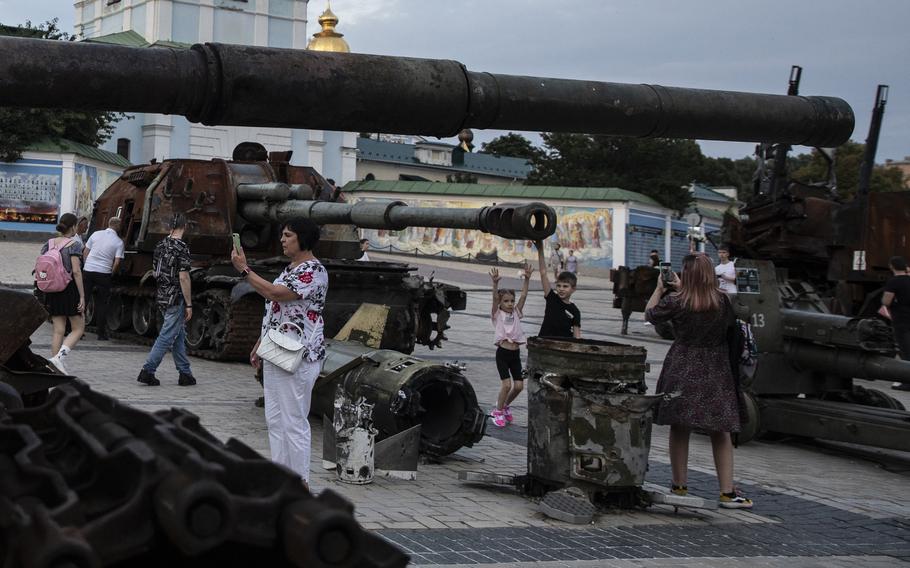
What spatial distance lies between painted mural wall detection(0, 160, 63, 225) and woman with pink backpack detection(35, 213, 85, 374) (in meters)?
28.0

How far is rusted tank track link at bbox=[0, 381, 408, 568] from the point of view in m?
2.00

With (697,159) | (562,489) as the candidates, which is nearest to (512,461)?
(562,489)

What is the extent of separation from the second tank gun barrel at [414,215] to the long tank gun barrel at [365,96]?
5.36ft

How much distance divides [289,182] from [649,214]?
33.6 m

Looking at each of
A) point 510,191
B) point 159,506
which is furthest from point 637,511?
point 510,191

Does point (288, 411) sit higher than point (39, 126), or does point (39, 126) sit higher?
point (39, 126)

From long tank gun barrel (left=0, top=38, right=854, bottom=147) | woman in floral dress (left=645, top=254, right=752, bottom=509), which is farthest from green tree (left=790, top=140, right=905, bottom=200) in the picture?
long tank gun barrel (left=0, top=38, right=854, bottom=147)

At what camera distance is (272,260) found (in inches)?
547

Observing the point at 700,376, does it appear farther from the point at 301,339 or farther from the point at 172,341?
the point at 172,341

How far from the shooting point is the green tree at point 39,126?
3844 centimetres

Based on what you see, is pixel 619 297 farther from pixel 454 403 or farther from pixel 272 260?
pixel 454 403

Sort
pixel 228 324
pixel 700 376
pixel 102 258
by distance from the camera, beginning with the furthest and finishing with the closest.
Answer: pixel 102 258 < pixel 228 324 < pixel 700 376

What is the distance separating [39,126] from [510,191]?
18.8 meters

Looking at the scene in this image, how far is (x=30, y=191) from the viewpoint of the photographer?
129ft
